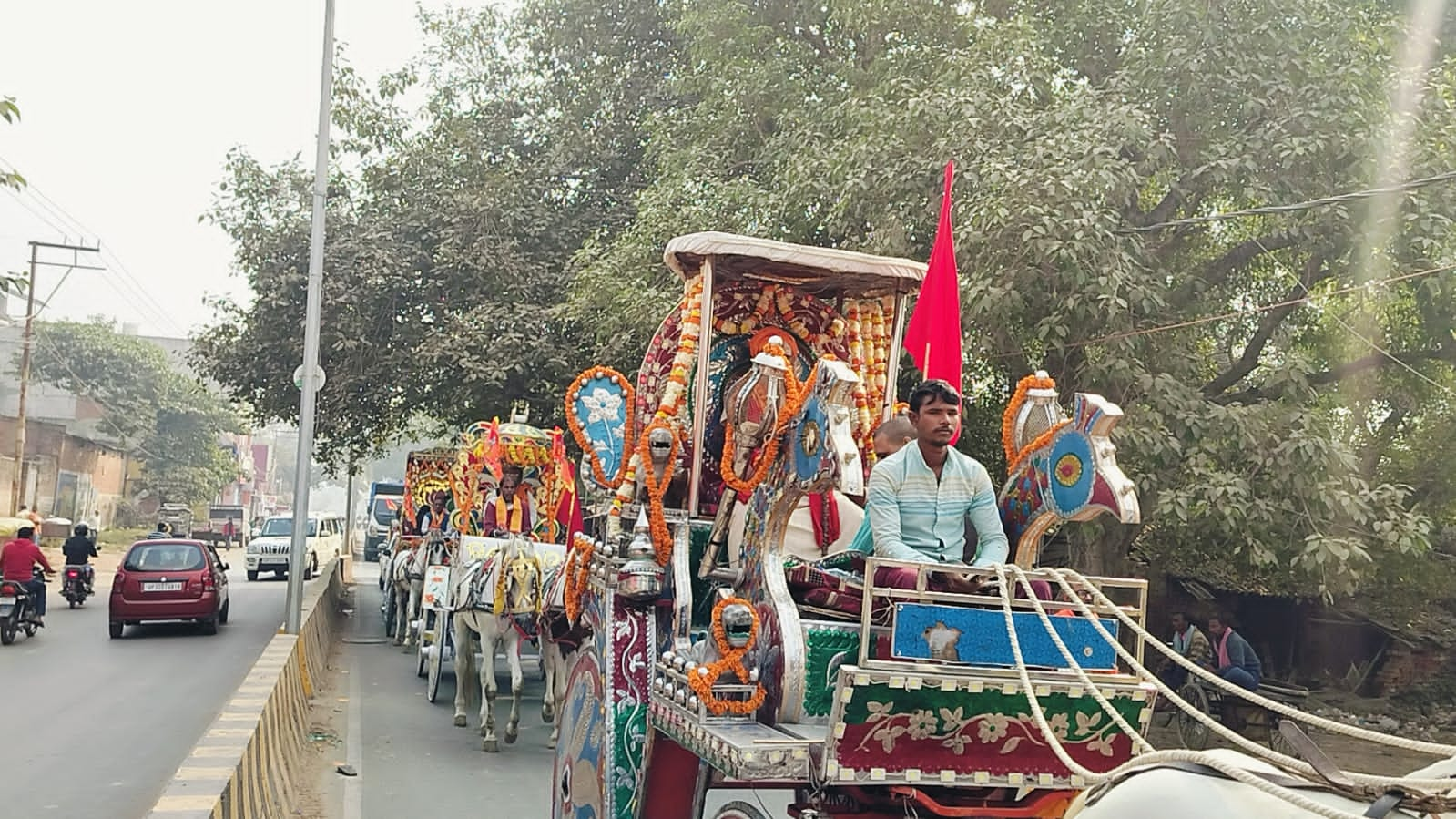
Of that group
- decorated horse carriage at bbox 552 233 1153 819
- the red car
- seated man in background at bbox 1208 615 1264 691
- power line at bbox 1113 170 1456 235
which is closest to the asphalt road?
the red car

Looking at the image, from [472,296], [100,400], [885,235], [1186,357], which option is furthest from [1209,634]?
[100,400]

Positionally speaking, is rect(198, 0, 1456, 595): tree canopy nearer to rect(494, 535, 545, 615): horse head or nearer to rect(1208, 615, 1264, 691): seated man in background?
rect(1208, 615, 1264, 691): seated man in background

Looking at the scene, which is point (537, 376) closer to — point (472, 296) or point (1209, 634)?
point (472, 296)

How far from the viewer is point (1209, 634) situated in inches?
512

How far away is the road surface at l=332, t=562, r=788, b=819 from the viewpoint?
27.4 feet

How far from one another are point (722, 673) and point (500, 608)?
6.73m

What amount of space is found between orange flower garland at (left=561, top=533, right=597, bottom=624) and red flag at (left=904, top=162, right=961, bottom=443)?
199 cm

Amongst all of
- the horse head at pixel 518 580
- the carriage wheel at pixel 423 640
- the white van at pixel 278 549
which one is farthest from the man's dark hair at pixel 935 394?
the white van at pixel 278 549

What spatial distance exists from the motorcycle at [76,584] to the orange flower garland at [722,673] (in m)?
21.9

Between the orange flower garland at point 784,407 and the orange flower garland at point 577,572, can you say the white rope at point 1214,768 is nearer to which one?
the orange flower garland at point 784,407

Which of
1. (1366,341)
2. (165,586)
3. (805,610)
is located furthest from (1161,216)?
(165,586)

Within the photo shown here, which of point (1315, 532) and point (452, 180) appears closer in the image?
point (1315, 532)

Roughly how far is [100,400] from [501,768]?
148 ft

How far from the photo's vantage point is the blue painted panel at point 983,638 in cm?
396
